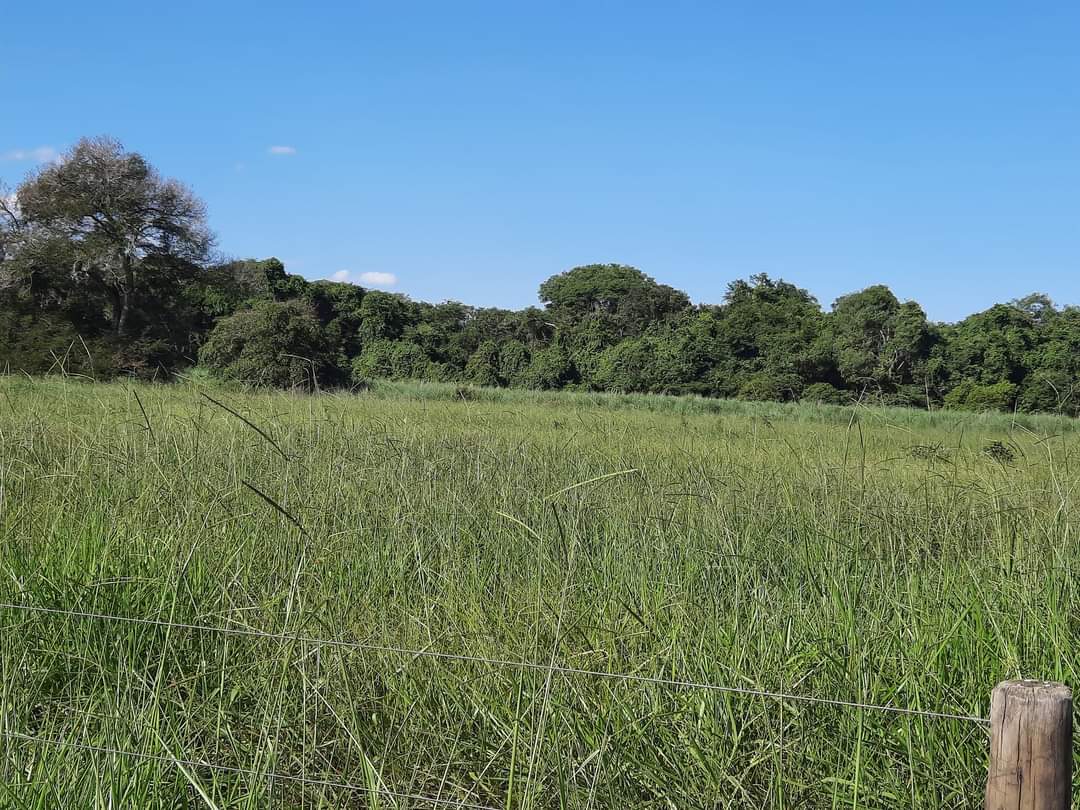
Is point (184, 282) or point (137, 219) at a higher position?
point (137, 219)

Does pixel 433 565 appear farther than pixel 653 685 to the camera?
Yes

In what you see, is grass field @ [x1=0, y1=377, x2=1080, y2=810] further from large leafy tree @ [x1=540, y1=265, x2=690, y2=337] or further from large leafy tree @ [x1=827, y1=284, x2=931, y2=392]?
large leafy tree @ [x1=540, y1=265, x2=690, y2=337]

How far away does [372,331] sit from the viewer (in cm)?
3161

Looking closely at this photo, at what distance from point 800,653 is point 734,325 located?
27037mm

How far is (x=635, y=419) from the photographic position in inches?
425

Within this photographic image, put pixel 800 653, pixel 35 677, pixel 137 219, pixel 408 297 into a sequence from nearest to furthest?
pixel 800 653
pixel 35 677
pixel 137 219
pixel 408 297

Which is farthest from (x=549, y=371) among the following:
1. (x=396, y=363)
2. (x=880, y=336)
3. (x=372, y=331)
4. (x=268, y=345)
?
(x=268, y=345)

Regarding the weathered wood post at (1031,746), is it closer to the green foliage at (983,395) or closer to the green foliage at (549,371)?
the green foliage at (983,395)

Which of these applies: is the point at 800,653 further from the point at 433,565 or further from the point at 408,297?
the point at 408,297

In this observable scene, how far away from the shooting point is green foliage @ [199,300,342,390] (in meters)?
17.1

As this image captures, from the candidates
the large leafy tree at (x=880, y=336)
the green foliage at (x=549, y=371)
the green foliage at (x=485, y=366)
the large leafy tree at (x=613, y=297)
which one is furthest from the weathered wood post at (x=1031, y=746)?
the large leafy tree at (x=613, y=297)

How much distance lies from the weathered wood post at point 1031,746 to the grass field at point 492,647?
0.64 m

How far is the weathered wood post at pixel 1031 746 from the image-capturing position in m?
1.18

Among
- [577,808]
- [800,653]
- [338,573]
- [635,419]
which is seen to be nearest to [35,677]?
[338,573]
